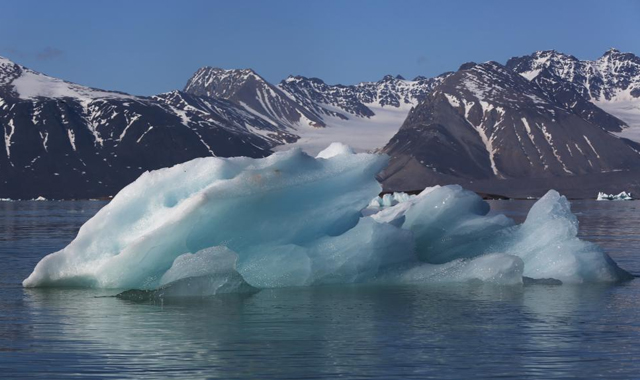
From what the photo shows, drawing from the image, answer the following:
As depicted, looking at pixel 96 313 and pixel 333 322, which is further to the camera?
pixel 96 313

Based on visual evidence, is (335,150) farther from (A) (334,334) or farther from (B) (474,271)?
(A) (334,334)

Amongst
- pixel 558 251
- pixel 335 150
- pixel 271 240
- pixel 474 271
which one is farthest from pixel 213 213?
pixel 558 251

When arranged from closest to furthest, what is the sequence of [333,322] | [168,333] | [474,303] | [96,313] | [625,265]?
[168,333] < [333,322] < [96,313] < [474,303] < [625,265]

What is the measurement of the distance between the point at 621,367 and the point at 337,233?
44.0 feet

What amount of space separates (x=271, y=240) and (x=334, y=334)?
25.8 ft

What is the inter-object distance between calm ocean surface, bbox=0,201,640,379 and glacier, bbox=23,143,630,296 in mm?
782

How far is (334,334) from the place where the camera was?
19219 mm

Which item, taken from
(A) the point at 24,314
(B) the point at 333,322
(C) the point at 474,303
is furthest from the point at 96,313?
(C) the point at 474,303

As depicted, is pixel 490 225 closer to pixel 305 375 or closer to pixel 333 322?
pixel 333 322

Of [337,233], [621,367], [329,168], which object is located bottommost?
[621,367]

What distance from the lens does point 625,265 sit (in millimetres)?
36438

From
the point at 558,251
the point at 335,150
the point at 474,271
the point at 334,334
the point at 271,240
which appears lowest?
the point at 334,334

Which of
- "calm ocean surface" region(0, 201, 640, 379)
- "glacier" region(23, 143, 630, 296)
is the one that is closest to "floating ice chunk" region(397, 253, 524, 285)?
"glacier" region(23, 143, 630, 296)

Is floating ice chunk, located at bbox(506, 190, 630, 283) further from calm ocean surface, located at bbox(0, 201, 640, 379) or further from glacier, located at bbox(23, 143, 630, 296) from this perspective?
calm ocean surface, located at bbox(0, 201, 640, 379)
